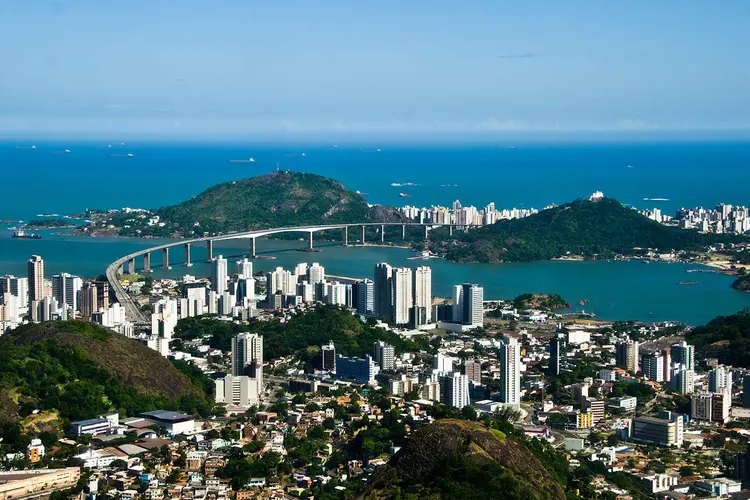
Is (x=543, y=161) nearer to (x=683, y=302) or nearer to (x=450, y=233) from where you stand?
(x=450, y=233)

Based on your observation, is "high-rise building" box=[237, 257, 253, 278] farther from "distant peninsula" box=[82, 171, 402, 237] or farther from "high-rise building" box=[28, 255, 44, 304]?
"distant peninsula" box=[82, 171, 402, 237]

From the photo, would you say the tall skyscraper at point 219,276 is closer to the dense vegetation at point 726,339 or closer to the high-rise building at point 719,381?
the dense vegetation at point 726,339

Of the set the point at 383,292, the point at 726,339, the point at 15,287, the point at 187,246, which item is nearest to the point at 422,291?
the point at 383,292

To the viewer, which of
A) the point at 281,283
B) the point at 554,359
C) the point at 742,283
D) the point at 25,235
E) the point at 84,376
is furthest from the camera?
the point at 25,235

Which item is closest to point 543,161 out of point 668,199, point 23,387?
point 668,199

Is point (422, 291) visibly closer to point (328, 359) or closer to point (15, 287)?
point (328, 359)

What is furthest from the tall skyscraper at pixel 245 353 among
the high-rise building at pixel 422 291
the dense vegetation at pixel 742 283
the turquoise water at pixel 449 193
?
the dense vegetation at pixel 742 283
